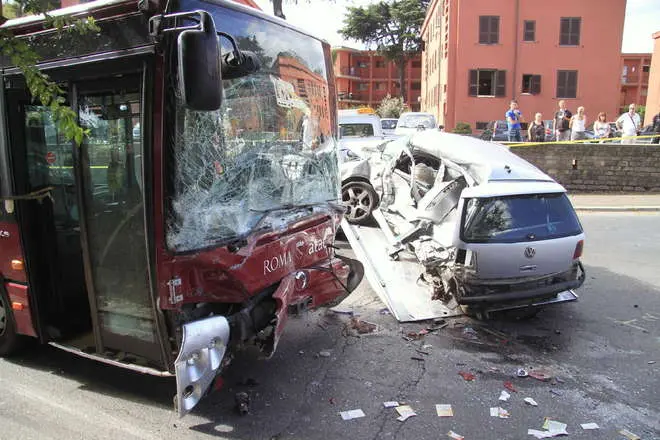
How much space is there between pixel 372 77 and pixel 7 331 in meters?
74.1

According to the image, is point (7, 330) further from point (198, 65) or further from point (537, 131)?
point (537, 131)

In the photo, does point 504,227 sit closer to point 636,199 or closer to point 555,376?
point 555,376

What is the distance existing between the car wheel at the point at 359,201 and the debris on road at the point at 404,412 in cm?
502

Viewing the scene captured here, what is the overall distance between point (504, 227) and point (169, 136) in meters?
3.56

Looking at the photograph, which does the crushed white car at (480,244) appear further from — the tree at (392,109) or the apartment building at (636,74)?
the apartment building at (636,74)

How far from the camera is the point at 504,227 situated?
17.3ft

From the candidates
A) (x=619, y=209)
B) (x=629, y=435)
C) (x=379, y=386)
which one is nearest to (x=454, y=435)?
(x=379, y=386)

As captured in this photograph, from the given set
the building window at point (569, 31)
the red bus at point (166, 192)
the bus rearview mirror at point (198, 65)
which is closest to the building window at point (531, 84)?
the building window at point (569, 31)

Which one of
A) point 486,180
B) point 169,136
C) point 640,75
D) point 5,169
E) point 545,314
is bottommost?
point 545,314

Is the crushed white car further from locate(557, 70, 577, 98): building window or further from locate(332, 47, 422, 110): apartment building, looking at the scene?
locate(332, 47, 422, 110): apartment building

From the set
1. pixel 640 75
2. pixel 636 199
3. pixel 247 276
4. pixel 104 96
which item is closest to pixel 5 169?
pixel 104 96

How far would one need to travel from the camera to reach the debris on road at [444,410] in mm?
3719

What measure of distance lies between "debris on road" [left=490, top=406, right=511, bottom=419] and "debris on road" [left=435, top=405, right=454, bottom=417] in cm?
29

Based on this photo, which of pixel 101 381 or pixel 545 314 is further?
pixel 545 314
